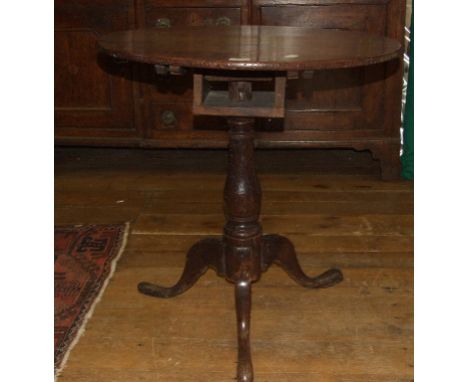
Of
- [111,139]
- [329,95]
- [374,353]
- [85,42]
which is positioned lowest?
[374,353]

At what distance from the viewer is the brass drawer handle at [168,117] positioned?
3.15 m

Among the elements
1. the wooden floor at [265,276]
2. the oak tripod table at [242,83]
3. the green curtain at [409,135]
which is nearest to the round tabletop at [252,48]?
→ the oak tripod table at [242,83]

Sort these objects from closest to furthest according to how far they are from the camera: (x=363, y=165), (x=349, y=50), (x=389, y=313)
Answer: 1. (x=349, y=50)
2. (x=389, y=313)
3. (x=363, y=165)

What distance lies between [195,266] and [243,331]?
341mm

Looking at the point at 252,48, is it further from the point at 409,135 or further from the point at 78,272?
the point at 409,135

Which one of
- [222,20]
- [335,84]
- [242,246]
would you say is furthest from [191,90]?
[242,246]

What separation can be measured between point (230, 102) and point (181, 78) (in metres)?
1.43

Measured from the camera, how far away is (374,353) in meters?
1.87

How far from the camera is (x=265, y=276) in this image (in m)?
2.34

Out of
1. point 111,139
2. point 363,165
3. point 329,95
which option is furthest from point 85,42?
point 363,165

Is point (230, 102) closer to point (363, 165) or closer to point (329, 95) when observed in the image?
point (329, 95)

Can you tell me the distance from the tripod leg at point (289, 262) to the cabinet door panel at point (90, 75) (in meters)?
1.36

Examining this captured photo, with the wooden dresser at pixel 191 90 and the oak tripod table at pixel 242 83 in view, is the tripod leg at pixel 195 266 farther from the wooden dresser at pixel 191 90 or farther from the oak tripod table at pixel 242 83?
the wooden dresser at pixel 191 90

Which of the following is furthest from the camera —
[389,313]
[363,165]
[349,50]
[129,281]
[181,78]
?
[363,165]
